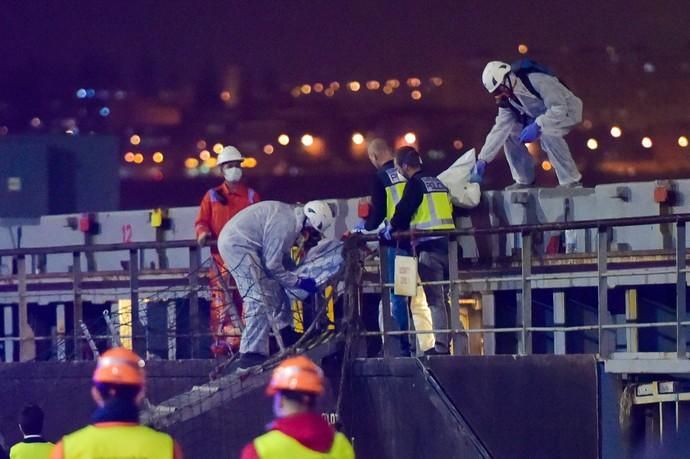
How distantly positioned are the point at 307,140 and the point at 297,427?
48.2m

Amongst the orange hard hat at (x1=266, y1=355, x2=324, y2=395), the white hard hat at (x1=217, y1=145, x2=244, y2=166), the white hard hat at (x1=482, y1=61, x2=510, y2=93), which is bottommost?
the orange hard hat at (x1=266, y1=355, x2=324, y2=395)

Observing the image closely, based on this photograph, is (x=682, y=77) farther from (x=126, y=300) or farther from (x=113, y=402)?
(x=113, y=402)

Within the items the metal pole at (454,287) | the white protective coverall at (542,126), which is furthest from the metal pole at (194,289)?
the white protective coverall at (542,126)

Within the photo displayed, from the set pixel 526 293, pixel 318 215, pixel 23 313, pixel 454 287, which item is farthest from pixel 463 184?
pixel 23 313

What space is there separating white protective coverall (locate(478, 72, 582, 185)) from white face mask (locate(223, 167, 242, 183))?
6.79 ft

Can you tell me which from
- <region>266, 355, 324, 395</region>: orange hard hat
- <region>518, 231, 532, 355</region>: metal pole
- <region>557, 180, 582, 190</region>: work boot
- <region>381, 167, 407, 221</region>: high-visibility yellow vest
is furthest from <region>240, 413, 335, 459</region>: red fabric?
<region>557, 180, 582, 190</region>: work boot

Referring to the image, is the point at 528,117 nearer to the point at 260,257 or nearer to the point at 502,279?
the point at 502,279

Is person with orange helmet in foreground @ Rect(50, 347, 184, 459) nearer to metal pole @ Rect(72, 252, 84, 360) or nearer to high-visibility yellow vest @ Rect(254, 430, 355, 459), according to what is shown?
high-visibility yellow vest @ Rect(254, 430, 355, 459)

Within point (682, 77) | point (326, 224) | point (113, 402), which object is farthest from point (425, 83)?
point (113, 402)

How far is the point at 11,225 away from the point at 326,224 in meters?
4.99

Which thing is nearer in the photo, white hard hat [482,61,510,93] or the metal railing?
the metal railing

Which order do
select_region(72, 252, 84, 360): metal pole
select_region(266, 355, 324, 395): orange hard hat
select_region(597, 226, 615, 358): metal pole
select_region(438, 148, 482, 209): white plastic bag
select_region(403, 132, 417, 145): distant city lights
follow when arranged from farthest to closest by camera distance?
1. select_region(403, 132, 417, 145): distant city lights
2. select_region(72, 252, 84, 360): metal pole
3. select_region(438, 148, 482, 209): white plastic bag
4. select_region(597, 226, 615, 358): metal pole
5. select_region(266, 355, 324, 395): orange hard hat

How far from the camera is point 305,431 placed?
260 inches

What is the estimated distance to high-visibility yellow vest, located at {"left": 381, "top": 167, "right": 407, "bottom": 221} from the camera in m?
12.8
